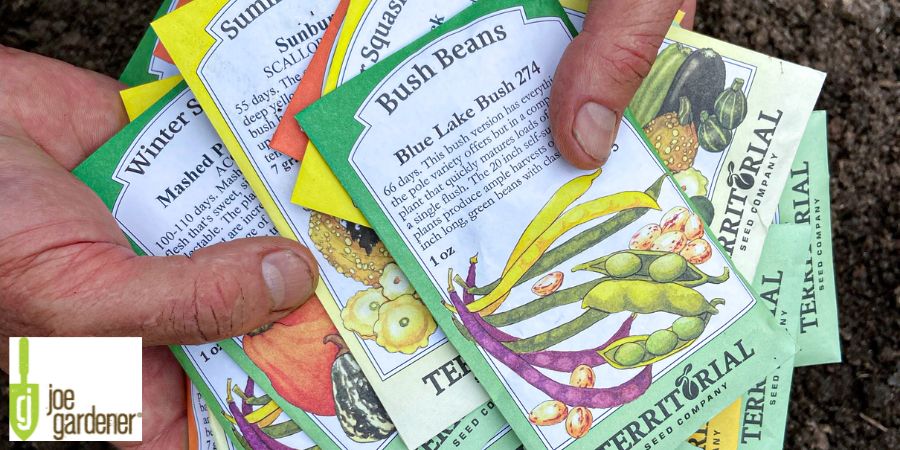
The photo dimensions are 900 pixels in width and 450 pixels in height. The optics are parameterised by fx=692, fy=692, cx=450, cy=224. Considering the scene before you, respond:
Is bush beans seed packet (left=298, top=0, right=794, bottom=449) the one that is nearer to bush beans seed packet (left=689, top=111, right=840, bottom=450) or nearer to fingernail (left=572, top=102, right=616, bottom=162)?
fingernail (left=572, top=102, right=616, bottom=162)

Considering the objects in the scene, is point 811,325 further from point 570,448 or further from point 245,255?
point 245,255

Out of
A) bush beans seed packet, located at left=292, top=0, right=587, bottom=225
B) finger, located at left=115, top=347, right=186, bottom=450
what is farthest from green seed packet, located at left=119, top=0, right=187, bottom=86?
finger, located at left=115, top=347, right=186, bottom=450

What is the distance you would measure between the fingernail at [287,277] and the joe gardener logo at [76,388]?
153mm

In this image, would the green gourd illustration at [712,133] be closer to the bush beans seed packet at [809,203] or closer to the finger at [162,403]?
the bush beans seed packet at [809,203]

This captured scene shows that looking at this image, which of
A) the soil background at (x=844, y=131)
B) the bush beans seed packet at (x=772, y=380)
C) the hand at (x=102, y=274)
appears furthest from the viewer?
the soil background at (x=844, y=131)

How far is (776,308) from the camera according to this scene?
914 millimetres

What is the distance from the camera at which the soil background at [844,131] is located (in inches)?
44.1

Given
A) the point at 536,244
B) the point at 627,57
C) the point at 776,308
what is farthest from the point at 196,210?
the point at 776,308

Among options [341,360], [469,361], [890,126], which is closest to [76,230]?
[341,360]

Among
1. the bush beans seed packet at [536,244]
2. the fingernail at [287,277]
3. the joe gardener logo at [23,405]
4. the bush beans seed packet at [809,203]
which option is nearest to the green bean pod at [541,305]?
the bush beans seed packet at [536,244]

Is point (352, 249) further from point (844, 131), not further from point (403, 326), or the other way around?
point (844, 131)

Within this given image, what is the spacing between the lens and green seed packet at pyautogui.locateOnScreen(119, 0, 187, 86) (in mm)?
930

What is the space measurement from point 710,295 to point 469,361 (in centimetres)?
29

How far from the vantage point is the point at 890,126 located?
3.72 feet
